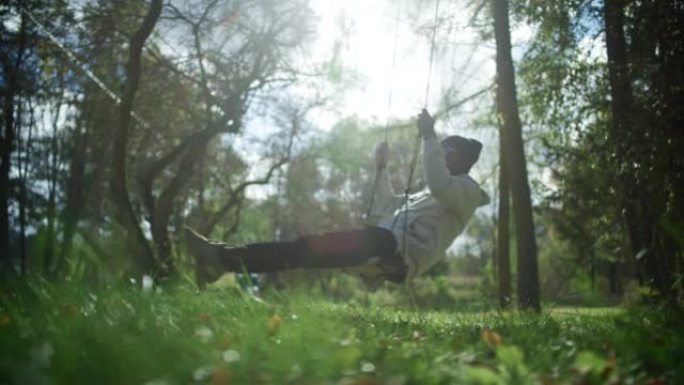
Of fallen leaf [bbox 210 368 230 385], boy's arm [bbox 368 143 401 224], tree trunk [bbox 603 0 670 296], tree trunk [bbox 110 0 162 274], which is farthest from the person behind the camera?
tree trunk [bbox 110 0 162 274]

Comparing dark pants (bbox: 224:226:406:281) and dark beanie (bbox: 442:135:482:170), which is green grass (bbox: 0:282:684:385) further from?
dark beanie (bbox: 442:135:482:170)

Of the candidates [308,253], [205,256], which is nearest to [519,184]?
[308,253]

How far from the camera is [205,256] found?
5.45m

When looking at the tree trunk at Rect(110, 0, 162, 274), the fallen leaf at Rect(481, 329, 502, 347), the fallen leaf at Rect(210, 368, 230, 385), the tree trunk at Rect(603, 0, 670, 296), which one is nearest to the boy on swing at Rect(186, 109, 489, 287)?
the tree trunk at Rect(603, 0, 670, 296)

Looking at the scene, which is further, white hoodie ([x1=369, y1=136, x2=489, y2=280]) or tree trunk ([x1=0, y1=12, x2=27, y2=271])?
tree trunk ([x1=0, y1=12, x2=27, y2=271])

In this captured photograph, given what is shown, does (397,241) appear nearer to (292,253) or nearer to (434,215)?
(434,215)

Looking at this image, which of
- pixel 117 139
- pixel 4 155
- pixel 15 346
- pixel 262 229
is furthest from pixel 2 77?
pixel 262 229

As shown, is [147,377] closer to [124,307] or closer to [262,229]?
[124,307]

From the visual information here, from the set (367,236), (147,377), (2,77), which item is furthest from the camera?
(2,77)

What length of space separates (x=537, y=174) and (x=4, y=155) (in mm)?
15459

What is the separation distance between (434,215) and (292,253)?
1.36m

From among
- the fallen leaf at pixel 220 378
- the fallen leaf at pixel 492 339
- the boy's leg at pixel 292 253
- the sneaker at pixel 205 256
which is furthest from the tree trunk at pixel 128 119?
the fallen leaf at pixel 220 378

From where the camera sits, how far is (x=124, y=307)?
294cm

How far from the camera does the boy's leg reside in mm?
5410
